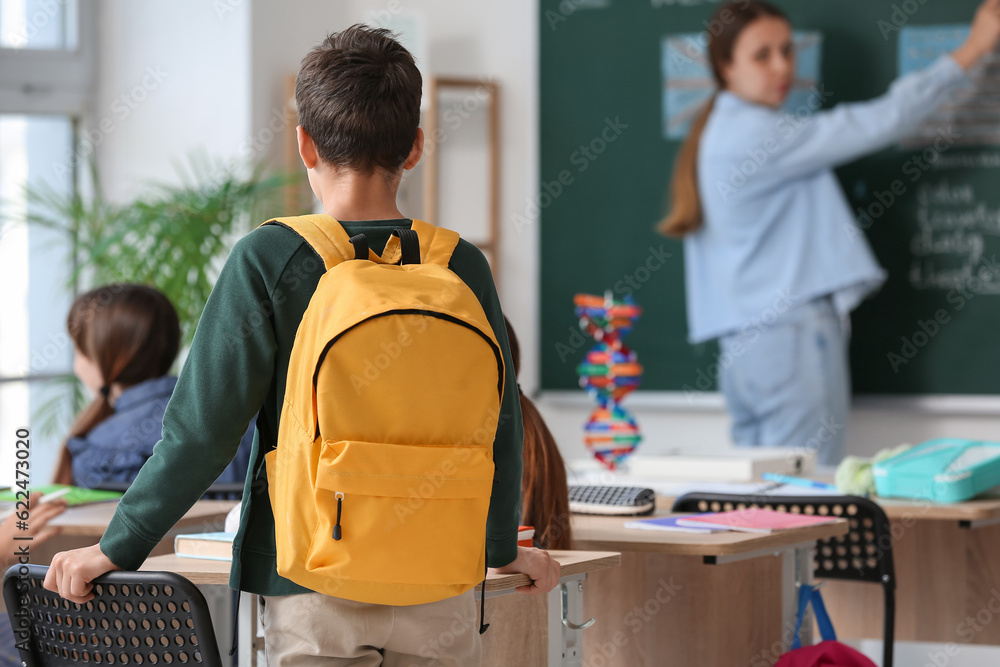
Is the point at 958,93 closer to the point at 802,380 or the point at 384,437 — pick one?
the point at 802,380

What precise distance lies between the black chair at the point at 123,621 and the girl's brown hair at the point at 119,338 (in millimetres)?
1347

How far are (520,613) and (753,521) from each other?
0.44 metres

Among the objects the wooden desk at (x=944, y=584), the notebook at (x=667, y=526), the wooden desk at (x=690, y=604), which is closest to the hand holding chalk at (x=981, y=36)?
the wooden desk at (x=944, y=584)

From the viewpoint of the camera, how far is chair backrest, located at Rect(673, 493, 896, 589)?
230 cm

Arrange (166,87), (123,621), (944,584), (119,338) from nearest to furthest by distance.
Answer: (123,621) < (119,338) < (944,584) < (166,87)

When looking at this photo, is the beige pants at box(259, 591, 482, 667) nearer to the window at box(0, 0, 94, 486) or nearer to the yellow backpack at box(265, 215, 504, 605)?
the yellow backpack at box(265, 215, 504, 605)

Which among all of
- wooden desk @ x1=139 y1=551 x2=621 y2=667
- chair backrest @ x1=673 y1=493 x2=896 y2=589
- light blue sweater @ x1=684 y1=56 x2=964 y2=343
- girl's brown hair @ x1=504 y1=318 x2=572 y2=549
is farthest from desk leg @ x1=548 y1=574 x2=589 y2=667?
light blue sweater @ x1=684 y1=56 x2=964 y2=343

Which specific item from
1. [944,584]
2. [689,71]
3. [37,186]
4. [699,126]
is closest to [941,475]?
[944,584]

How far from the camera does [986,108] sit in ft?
13.9

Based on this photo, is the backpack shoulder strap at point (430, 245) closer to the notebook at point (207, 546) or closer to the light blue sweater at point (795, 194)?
the notebook at point (207, 546)

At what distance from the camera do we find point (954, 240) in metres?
4.30

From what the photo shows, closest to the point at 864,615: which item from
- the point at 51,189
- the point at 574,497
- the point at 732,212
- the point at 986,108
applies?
the point at 574,497

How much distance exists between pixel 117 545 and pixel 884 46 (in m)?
3.88

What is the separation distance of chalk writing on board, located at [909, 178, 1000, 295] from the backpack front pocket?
11.6ft
